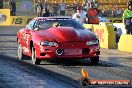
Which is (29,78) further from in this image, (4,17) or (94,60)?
(4,17)

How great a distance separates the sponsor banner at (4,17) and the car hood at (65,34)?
92.6 feet

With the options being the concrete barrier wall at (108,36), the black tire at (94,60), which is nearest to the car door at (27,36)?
the black tire at (94,60)

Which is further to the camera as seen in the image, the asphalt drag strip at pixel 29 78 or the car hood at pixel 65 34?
the car hood at pixel 65 34

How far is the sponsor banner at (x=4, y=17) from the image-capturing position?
41.0 m

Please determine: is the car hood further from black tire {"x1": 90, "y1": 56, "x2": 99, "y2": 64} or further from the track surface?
the track surface

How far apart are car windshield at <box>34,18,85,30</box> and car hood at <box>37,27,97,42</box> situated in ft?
1.84

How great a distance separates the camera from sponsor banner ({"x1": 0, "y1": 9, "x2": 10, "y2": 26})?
41.0 meters

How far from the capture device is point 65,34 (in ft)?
42.0

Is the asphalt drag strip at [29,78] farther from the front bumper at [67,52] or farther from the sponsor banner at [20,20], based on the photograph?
the sponsor banner at [20,20]

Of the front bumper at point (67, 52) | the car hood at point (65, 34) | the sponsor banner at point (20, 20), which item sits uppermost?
the car hood at point (65, 34)

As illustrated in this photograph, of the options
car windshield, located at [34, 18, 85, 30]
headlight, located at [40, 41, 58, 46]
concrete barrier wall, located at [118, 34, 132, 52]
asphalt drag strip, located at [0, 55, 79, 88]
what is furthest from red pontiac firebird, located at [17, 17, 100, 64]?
concrete barrier wall, located at [118, 34, 132, 52]

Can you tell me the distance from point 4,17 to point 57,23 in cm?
2803

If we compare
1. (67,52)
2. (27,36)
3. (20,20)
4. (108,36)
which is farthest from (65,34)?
(20,20)

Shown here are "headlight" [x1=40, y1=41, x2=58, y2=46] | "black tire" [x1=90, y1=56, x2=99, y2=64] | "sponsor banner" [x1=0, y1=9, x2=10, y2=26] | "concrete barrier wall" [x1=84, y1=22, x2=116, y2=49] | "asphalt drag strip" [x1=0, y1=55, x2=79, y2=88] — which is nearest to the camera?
"asphalt drag strip" [x1=0, y1=55, x2=79, y2=88]
